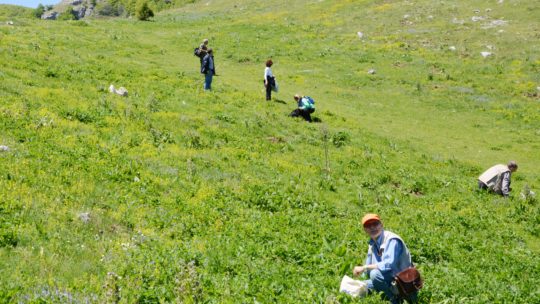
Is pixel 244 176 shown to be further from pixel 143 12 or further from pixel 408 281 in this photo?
pixel 143 12

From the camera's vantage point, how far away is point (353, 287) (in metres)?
8.59

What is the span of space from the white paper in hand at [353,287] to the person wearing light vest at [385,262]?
22cm

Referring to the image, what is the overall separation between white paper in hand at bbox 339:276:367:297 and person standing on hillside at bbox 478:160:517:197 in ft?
36.0

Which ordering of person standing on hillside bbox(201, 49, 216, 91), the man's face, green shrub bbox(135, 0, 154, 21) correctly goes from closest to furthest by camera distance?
the man's face < person standing on hillside bbox(201, 49, 216, 91) < green shrub bbox(135, 0, 154, 21)

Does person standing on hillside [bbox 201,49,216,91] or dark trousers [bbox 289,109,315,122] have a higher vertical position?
person standing on hillside [bbox 201,49,216,91]

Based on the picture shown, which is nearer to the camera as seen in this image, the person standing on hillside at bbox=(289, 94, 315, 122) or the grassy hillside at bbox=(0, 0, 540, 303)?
the grassy hillside at bbox=(0, 0, 540, 303)

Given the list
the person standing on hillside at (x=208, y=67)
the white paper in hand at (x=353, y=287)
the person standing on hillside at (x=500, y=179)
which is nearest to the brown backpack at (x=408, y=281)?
the white paper in hand at (x=353, y=287)

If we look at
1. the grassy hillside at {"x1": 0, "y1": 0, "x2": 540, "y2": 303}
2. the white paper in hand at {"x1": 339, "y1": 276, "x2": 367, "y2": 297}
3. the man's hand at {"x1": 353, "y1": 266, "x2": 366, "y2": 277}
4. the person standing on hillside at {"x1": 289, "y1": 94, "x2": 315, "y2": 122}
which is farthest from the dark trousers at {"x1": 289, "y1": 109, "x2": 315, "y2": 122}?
the white paper in hand at {"x1": 339, "y1": 276, "x2": 367, "y2": 297}

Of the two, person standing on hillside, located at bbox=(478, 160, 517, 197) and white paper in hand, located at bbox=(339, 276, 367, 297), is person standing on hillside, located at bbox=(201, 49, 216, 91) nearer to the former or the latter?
person standing on hillside, located at bbox=(478, 160, 517, 197)

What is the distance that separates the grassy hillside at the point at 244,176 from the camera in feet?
28.1

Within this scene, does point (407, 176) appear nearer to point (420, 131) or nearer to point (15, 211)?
point (420, 131)

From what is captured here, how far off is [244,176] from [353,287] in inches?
272

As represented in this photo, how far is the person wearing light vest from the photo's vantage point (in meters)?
8.62

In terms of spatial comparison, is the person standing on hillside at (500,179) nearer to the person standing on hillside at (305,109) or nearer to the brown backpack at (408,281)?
the person standing on hillside at (305,109)
